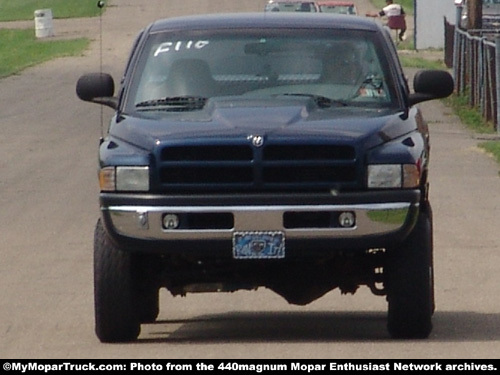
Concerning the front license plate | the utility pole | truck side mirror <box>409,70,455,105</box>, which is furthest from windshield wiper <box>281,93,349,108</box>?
the utility pole

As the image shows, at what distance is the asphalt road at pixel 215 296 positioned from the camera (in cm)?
817

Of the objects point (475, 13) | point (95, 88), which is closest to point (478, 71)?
point (475, 13)

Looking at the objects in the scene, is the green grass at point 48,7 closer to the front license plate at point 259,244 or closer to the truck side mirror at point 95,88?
the truck side mirror at point 95,88

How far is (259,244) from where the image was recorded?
305 inches

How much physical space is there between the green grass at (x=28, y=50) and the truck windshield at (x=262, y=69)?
92.7 feet

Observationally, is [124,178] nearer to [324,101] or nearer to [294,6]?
[324,101]

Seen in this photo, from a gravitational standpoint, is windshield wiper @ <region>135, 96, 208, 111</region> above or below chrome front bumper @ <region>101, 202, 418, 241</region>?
above

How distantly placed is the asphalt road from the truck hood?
3.82ft

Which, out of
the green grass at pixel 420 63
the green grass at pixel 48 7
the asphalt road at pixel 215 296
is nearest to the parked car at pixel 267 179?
the asphalt road at pixel 215 296

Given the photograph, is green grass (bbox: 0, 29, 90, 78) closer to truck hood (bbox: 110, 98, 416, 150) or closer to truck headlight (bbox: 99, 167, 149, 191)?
truck hood (bbox: 110, 98, 416, 150)

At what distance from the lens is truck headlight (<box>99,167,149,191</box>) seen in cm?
787

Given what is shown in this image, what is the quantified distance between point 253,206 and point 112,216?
78 cm

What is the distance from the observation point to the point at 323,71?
29.3 feet

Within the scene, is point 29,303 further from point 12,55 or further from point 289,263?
point 12,55
